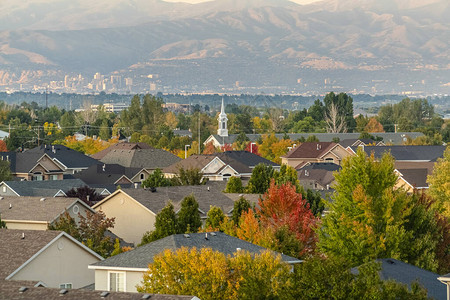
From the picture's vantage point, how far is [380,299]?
104 ft

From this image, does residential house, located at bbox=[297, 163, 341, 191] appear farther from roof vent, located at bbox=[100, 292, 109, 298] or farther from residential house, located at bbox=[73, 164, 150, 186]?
roof vent, located at bbox=[100, 292, 109, 298]

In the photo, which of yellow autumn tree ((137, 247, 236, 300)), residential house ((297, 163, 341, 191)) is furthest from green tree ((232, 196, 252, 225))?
residential house ((297, 163, 341, 191))

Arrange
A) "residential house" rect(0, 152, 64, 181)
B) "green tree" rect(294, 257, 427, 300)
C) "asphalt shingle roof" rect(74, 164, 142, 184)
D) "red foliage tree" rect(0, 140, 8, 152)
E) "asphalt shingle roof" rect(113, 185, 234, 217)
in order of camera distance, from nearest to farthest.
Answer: "green tree" rect(294, 257, 427, 300)
"asphalt shingle roof" rect(113, 185, 234, 217)
"asphalt shingle roof" rect(74, 164, 142, 184)
"residential house" rect(0, 152, 64, 181)
"red foliage tree" rect(0, 140, 8, 152)

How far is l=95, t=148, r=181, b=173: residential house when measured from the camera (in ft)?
395

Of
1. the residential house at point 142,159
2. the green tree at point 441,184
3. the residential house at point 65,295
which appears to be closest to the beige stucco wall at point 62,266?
the residential house at point 65,295

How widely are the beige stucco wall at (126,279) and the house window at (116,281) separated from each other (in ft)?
0.51

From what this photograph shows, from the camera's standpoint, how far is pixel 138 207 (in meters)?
64.1

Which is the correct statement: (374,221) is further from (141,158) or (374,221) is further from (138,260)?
(141,158)

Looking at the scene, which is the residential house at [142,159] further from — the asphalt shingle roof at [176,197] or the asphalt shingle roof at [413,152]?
the asphalt shingle roof at [176,197]

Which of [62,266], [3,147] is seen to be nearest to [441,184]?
[62,266]

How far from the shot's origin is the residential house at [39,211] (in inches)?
2297

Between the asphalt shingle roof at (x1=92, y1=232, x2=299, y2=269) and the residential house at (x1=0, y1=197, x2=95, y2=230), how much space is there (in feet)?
54.2

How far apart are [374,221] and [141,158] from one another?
245 ft

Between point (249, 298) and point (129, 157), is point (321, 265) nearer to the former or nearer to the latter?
point (249, 298)
